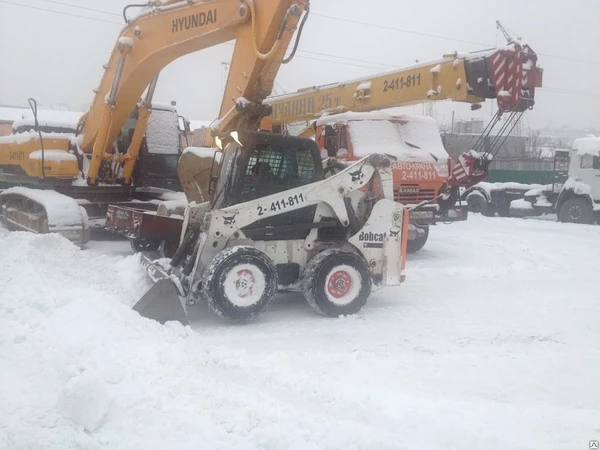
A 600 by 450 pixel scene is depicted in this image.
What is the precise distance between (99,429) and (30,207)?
857cm

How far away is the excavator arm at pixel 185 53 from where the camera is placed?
24.7 feet

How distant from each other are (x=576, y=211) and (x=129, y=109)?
46.5 ft

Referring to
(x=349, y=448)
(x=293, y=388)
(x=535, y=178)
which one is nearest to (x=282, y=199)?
(x=293, y=388)

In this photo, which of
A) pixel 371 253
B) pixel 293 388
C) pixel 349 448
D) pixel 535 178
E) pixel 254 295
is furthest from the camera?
pixel 535 178

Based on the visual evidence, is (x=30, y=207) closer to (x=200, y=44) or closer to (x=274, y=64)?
(x=200, y=44)

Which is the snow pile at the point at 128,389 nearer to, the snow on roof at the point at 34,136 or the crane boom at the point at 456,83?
the snow on roof at the point at 34,136

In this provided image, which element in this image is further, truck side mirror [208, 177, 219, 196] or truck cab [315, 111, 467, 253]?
truck cab [315, 111, 467, 253]

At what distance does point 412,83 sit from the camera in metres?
11.6

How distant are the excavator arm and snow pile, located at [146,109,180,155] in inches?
34.1

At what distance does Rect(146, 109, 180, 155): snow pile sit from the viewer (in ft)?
40.6

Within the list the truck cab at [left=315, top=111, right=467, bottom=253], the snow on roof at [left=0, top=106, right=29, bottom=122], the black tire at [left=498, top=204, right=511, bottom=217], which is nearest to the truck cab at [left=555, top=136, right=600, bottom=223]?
the black tire at [left=498, top=204, right=511, bottom=217]

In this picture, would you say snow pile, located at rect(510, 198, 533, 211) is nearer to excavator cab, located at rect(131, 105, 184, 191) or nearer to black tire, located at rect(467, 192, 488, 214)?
black tire, located at rect(467, 192, 488, 214)

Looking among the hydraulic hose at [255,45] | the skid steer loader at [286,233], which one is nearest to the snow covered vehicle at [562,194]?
the skid steer loader at [286,233]

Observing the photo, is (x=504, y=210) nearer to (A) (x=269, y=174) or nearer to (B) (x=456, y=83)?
(B) (x=456, y=83)
